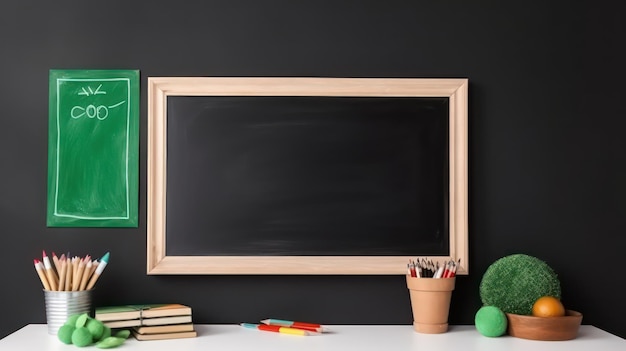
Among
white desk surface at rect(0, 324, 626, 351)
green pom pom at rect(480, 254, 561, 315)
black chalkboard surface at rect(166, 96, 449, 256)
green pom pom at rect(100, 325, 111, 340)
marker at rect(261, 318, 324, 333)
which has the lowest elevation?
white desk surface at rect(0, 324, 626, 351)

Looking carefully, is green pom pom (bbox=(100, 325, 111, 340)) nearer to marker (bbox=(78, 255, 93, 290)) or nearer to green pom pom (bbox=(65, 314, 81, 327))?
green pom pom (bbox=(65, 314, 81, 327))

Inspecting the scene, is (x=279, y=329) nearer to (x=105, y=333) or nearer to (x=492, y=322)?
(x=105, y=333)

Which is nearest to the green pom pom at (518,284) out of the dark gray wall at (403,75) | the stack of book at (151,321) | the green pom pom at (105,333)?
the dark gray wall at (403,75)

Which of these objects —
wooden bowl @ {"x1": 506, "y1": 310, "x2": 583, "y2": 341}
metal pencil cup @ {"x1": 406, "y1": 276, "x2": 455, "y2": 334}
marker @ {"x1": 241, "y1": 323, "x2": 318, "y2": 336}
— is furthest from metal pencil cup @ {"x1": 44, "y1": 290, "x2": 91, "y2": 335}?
wooden bowl @ {"x1": 506, "y1": 310, "x2": 583, "y2": 341}

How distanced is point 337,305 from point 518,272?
0.57 meters

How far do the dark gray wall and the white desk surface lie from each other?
17cm

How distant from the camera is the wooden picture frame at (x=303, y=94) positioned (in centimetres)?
228

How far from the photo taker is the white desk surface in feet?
6.41

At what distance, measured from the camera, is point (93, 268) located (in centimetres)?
216

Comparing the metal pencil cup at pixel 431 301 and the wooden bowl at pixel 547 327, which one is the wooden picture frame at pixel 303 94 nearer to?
the metal pencil cup at pixel 431 301

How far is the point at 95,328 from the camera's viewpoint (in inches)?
76.4

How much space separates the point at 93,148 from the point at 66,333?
62 cm

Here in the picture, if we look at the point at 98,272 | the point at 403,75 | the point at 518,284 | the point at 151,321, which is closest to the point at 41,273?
the point at 98,272

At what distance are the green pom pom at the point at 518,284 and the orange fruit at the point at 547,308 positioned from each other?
1.3 inches
